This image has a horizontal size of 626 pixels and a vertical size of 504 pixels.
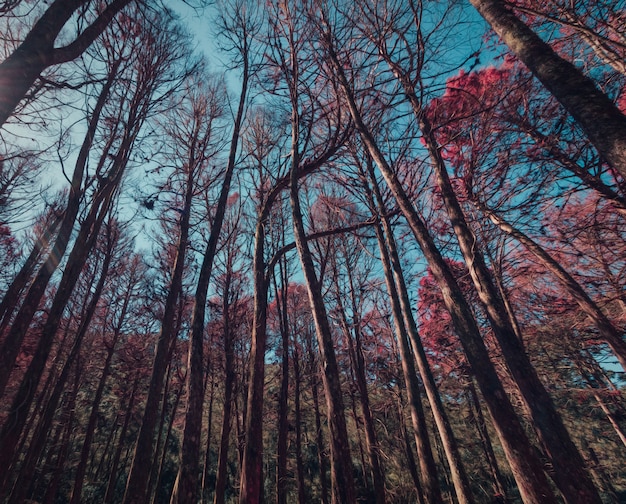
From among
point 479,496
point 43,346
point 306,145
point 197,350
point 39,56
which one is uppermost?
point 306,145

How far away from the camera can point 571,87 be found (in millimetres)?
2979

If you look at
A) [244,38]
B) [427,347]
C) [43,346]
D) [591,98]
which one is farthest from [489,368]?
[427,347]

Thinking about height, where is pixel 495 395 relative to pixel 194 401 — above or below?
below

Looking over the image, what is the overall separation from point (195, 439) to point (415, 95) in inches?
306

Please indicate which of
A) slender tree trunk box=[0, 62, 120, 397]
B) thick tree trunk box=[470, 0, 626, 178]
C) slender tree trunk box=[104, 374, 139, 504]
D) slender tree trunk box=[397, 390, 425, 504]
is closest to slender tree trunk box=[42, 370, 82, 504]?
slender tree trunk box=[104, 374, 139, 504]

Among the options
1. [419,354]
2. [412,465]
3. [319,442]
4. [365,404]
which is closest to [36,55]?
[419,354]

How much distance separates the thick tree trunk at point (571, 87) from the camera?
2.54 meters

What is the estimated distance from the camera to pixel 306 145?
655 cm

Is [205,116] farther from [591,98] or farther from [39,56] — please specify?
[591,98]

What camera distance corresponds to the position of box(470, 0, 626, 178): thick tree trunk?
2541 mm

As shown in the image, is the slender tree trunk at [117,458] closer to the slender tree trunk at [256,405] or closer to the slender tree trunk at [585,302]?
the slender tree trunk at [256,405]

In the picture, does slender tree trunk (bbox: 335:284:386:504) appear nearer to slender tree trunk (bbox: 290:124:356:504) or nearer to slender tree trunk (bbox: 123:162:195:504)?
slender tree trunk (bbox: 290:124:356:504)

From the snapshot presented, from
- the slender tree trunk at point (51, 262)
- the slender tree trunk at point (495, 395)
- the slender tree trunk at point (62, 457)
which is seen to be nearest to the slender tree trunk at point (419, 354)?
the slender tree trunk at point (495, 395)

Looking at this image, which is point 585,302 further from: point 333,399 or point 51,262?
point 51,262
